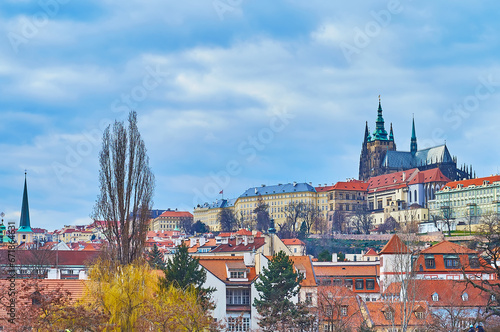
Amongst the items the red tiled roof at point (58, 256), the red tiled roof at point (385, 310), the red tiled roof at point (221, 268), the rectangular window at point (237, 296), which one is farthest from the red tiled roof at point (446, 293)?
the red tiled roof at point (58, 256)

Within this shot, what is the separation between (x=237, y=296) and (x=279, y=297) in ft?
21.1

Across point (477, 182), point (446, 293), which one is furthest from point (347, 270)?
point (477, 182)

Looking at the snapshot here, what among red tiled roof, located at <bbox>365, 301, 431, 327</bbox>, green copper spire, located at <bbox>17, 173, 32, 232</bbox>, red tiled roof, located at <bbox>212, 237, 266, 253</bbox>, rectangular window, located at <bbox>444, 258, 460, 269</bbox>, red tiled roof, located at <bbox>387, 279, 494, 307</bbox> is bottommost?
red tiled roof, located at <bbox>365, 301, 431, 327</bbox>

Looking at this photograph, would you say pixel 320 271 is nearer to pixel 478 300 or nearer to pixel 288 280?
pixel 478 300

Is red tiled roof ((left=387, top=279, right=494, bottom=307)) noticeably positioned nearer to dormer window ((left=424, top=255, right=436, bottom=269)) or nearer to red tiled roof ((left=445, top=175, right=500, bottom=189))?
dormer window ((left=424, top=255, right=436, bottom=269))

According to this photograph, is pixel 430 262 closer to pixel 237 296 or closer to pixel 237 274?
pixel 237 274

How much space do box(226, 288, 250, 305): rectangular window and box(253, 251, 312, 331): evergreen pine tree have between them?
1.53 m

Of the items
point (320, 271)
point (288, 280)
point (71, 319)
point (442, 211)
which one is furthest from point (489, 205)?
point (71, 319)

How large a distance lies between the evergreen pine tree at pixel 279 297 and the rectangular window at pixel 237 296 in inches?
60.2

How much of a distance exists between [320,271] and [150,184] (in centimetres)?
4269

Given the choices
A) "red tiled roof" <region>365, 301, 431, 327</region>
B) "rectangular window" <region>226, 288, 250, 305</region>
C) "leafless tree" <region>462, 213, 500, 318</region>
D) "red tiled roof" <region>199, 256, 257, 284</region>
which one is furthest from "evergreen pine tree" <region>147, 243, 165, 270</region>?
"leafless tree" <region>462, 213, 500, 318</region>

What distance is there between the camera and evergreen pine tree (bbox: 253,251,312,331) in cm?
4759

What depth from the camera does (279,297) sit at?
Answer: 167 ft

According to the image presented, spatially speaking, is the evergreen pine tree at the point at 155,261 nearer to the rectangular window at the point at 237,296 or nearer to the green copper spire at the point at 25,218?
the rectangular window at the point at 237,296
